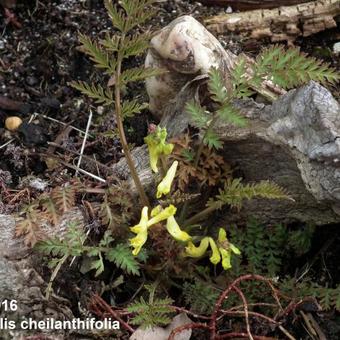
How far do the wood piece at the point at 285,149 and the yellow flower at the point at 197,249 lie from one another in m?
0.31

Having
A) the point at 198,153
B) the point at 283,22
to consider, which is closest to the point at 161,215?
the point at 198,153

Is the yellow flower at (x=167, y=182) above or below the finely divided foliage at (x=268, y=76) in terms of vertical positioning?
below

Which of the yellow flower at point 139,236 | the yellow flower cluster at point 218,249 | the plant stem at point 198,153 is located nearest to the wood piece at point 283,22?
the plant stem at point 198,153

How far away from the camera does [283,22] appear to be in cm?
356

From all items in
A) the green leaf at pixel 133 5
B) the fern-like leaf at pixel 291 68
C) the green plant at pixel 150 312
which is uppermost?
the green leaf at pixel 133 5

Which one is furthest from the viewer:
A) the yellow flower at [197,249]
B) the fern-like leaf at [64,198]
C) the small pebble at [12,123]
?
the small pebble at [12,123]

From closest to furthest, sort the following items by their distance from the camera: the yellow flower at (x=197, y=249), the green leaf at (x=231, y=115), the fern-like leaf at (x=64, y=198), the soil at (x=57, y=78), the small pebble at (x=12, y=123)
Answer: the green leaf at (x=231, y=115)
the yellow flower at (x=197, y=249)
the fern-like leaf at (x=64, y=198)
the soil at (x=57, y=78)
the small pebble at (x=12, y=123)

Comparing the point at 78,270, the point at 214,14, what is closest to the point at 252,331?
the point at 78,270

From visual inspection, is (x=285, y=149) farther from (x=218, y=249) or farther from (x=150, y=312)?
(x=150, y=312)

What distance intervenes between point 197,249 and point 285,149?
1.67 ft

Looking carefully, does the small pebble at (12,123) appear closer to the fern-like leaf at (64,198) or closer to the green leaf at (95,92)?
the fern-like leaf at (64,198)

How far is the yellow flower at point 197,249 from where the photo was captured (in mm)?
2607

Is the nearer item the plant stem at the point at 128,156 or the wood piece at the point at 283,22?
the plant stem at the point at 128,156

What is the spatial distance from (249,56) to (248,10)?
319mm
